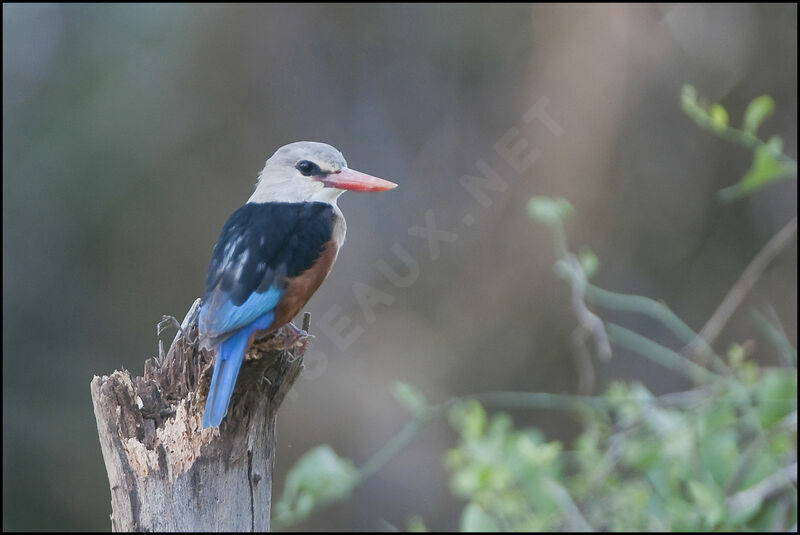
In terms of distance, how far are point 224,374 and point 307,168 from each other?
1.17m

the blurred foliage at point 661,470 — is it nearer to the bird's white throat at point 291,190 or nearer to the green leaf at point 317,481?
the green leaf at point 317,481

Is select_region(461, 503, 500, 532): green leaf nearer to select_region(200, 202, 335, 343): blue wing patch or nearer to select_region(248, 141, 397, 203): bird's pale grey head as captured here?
select_region(200, 202, 335, 343): blue wing patch

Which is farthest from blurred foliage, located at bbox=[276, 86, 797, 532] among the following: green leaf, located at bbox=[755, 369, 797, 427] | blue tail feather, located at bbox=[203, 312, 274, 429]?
blue tail feather, located at bbox=[203, 312, 274, 429]

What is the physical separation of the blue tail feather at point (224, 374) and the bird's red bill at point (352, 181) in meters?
0.80

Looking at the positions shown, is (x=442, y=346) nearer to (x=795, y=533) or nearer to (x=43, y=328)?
(x=43, y=328)

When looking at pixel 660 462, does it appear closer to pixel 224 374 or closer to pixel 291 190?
pixel 291 190

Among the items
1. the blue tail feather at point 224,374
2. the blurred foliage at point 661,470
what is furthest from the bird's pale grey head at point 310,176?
the blurred foliage at point 661,470

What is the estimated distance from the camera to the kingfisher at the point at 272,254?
2369 millimetres

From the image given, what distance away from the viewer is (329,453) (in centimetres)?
354

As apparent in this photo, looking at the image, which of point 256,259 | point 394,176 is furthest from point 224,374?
point 394,176

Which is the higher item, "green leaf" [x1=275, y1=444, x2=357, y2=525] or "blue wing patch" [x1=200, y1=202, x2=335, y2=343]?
"blue wing patch" [x1=200, y1=202, x2=335, y2=343]

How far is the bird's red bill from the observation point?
→ 3.16 meters

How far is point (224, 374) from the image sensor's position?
2.23 m

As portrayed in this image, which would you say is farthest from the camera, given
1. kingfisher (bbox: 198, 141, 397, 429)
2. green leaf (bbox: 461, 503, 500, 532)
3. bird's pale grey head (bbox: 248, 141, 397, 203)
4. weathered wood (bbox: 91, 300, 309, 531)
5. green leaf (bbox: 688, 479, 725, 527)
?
bird's pale grey head (bbox: 248, 141, 397, 203)
